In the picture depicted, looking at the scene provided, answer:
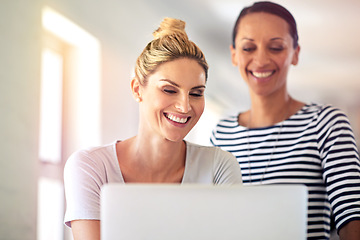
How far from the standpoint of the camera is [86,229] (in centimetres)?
132

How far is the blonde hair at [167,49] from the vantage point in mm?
1558

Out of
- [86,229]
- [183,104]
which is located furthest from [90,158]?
[183,104]

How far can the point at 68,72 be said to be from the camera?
9.43 feet

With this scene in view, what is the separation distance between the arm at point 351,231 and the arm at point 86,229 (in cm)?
84

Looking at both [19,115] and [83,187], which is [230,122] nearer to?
[83,187]

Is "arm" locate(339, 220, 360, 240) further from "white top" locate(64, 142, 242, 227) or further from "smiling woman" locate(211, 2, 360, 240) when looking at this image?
"white top" locate(64, 142, 242, 227)

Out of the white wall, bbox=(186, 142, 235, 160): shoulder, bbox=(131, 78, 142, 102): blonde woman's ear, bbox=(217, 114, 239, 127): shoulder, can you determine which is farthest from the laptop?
the white wall

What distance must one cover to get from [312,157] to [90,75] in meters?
1.56

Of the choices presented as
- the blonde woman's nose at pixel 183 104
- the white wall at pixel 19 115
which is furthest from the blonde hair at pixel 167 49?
the white wall at pixel 19 115

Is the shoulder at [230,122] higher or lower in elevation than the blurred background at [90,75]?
lower

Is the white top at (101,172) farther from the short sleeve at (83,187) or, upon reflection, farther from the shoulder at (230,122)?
the shoulder at (230,122)

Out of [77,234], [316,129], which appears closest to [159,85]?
[77,234]

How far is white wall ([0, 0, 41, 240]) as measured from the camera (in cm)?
216

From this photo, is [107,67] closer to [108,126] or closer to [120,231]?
[108,126]
